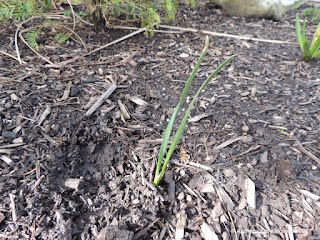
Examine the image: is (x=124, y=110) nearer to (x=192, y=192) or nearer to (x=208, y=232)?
(x=192, y=192)

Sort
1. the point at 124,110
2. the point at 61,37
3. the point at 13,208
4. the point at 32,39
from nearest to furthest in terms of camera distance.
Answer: the point at 13,208 → the point at 124,110 → the point at 32,39 → the point at 61,37

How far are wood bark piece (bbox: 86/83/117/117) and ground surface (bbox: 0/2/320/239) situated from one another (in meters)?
0.03

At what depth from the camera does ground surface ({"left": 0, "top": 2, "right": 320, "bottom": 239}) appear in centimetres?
114

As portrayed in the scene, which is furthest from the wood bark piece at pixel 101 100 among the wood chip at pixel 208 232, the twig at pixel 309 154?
the twig at pixel 309 154

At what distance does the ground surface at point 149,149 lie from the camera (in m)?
1.14


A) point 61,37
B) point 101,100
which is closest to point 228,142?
point 101,100

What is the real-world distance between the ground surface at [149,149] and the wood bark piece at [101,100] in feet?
0.10

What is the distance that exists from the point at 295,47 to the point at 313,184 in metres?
1.64

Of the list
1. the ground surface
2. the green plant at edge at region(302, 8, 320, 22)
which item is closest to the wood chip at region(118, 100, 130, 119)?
the ground surface

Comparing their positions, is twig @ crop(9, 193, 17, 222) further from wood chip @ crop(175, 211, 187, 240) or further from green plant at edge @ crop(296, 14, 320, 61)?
green plant at edge @ crop(296, 14, 320, 61)

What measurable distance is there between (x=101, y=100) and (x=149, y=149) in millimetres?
Answer: 504

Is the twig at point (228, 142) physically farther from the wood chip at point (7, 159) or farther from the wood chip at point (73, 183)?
the wood chip at point (7, 159)

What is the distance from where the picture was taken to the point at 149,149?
141 centimetres

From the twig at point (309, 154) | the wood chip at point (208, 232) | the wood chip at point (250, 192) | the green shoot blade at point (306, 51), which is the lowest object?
the wood chip at point (208, 232)
